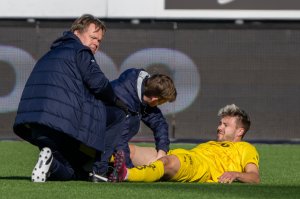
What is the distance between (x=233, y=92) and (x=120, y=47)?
195cm

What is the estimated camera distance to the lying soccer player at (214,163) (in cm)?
808

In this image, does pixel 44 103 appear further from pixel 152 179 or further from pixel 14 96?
pixel 14 96

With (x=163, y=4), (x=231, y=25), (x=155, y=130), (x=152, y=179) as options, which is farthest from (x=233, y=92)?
(x=152, y=179)

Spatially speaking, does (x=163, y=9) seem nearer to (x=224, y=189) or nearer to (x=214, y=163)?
(x=214, y=163)

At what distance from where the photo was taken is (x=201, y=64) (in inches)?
666

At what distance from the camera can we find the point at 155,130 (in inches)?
360

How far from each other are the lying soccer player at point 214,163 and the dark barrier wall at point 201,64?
7.71 m

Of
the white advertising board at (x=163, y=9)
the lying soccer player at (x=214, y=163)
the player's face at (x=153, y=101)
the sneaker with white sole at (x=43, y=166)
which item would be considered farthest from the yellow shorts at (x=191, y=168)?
the white advertising board at (x=163, y=9)

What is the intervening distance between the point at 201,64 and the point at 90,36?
8699 millimetres

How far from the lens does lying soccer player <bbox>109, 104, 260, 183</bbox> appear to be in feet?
26.5

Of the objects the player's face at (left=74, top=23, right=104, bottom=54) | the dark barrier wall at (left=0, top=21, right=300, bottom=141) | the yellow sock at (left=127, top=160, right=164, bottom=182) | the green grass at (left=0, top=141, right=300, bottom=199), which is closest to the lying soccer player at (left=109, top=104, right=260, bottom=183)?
the yellow sock at (left=127, top=160, right=164, bottom=182)

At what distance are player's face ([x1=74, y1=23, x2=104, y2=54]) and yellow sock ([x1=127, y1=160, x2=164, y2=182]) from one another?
1037mm

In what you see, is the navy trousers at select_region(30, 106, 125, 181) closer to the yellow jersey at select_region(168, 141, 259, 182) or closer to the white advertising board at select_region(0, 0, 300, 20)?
the yellow jersey at select_region(168, 141, 259, 182)

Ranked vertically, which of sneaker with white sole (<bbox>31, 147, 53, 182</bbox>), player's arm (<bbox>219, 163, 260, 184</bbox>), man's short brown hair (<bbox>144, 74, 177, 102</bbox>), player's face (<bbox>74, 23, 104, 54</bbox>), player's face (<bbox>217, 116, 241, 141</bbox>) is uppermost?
player's face (<bbox>74, 23, 104, 54</bbox>)
